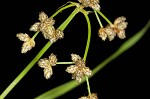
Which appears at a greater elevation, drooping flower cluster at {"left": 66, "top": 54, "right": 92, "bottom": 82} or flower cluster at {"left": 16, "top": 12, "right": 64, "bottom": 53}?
flower cluster at {"left": 16, "top": 12, "right": 64, "bottom": 53}

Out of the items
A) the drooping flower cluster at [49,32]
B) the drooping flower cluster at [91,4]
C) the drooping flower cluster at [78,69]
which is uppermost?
the drooping flower cluster at [91,4]

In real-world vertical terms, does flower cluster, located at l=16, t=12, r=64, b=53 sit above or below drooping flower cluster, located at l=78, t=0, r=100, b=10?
below

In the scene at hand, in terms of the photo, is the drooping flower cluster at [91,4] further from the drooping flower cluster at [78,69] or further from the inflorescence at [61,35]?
the drooping flower cluster at [78,69]

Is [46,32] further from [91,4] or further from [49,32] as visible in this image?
[91,4]

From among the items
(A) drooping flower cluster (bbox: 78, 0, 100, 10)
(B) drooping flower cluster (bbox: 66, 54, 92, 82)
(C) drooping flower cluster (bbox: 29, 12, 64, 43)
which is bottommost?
(B) drooping flower cluster (bbox: 66, 54, 92, 82)

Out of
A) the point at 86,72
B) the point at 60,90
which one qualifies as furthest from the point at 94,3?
the point at 60,90

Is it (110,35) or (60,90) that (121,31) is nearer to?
(110,35)

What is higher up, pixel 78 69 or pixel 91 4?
pixel 91 4

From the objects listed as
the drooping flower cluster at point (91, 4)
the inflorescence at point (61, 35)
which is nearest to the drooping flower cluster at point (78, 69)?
the inflorescence at point (61, 35)

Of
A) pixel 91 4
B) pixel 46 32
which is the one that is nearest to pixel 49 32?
pixel 46 32

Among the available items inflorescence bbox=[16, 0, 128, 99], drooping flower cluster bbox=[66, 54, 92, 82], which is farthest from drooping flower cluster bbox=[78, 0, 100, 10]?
drooping flower cluster bbox=[66, 54, 92, 82]

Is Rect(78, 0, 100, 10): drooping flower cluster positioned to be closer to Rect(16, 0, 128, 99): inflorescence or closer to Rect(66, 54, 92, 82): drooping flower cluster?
Rect(16, 0, 128, 99): inflorescence
